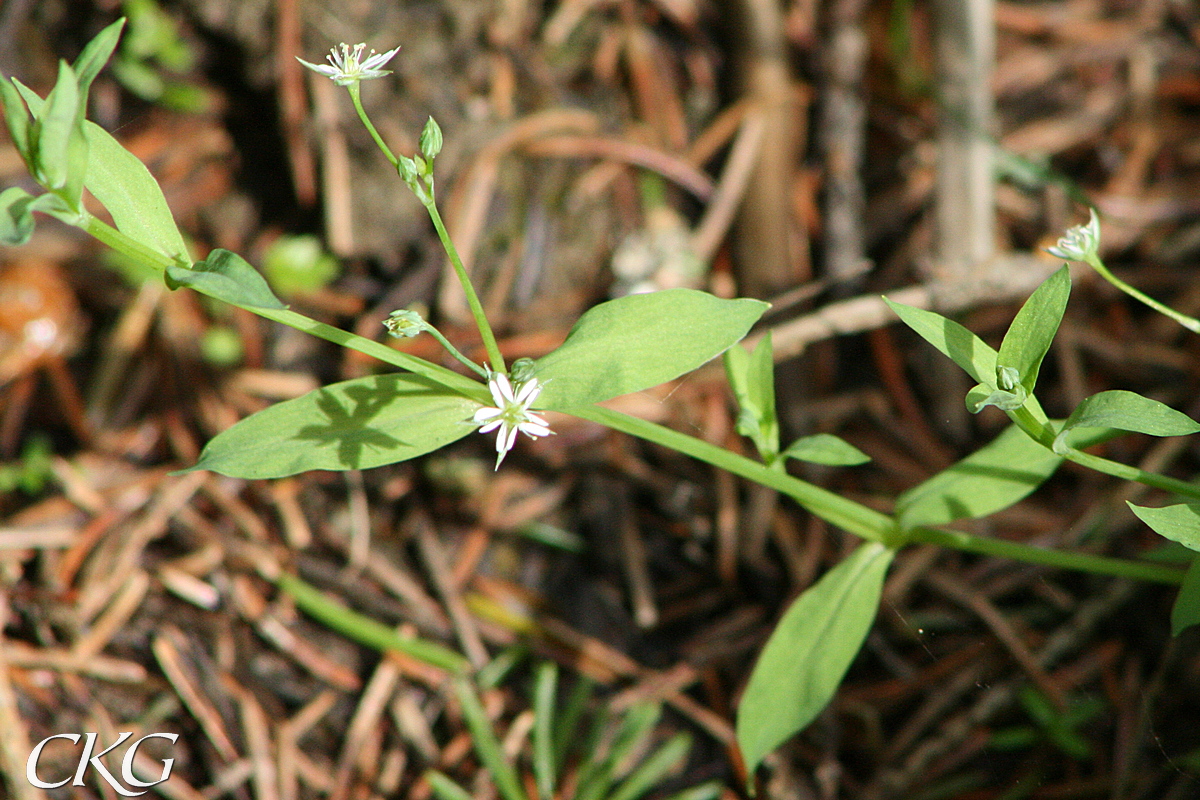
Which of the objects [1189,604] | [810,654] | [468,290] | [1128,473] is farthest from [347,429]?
[1189,604]

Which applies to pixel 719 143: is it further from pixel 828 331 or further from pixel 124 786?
pixel 124 786

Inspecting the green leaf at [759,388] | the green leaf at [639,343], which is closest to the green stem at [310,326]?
the green leaf at [639,343]

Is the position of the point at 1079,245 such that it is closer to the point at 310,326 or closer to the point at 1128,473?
the point at 1128,473

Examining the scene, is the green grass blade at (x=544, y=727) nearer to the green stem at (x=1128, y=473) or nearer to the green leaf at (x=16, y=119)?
the green stem at (x=1128, y=473)

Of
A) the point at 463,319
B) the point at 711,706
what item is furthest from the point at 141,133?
the point at 711,706

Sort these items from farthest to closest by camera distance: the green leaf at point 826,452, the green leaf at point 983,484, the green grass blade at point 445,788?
the green grass blade at point 445,788
the green leaf at point 983,484
the green leaf at point 826,452

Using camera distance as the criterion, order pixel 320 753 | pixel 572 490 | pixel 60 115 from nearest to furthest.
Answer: pixel 60 115
pixel 320 753
pixel 572 490

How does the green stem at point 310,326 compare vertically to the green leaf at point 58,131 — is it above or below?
below
